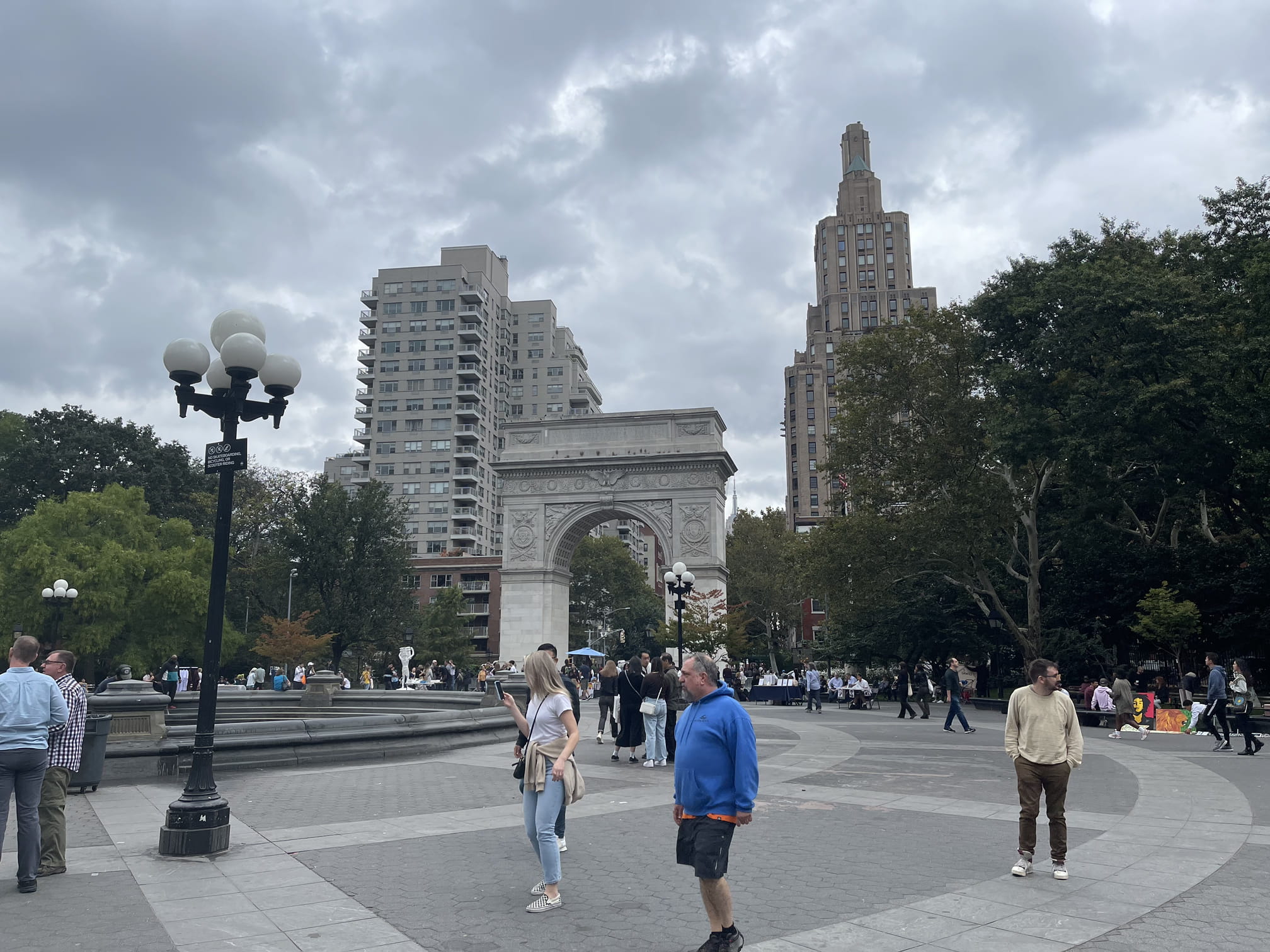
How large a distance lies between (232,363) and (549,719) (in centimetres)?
517

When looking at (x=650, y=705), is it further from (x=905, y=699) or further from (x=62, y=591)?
(x=62, y=591)

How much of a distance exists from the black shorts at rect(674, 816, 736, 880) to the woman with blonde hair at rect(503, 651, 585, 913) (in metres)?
1.34

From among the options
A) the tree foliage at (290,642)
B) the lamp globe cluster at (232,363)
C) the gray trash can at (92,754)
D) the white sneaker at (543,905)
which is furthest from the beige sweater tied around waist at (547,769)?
the tree foliage at (290,642)

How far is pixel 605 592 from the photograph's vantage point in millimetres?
91000

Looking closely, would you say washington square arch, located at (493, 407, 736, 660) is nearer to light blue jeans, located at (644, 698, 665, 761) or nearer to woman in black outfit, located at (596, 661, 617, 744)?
woman in black outfit, located at (596, 661, 617, 744)

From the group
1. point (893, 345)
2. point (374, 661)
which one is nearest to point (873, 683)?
point (893, 345)

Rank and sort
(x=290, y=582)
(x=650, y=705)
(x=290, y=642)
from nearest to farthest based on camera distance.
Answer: (x=650, y=705) → (x=290, y=642) → (x=290, y=582)

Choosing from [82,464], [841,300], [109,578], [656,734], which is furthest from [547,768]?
[841,300]

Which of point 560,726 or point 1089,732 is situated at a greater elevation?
point 560,726

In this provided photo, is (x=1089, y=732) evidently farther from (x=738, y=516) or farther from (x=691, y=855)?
(x=738, y=516)

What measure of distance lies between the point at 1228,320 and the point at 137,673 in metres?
45.0

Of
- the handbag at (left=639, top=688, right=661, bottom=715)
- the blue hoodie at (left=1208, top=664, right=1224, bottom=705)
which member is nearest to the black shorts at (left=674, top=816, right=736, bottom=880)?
the handbag at (left=639, top=688, right=661, bottom=715)

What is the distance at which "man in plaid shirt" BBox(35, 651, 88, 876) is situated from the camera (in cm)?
724

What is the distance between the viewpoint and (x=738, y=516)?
93.0m
